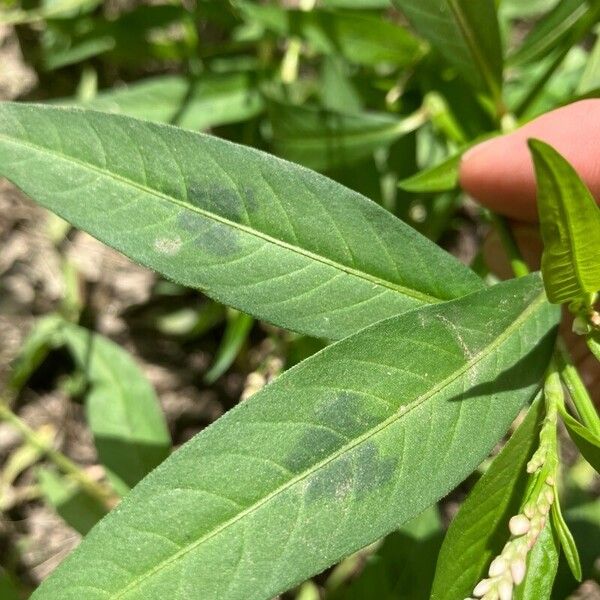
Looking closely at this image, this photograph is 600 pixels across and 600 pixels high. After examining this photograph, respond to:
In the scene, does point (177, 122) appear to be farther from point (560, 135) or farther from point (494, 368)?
point (494, 368)

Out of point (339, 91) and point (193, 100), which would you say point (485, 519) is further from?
point (193, 100)

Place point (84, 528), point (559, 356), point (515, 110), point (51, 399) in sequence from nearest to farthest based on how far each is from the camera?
point (559, 356) → point (515, 110) → point (84, 528) → point (51, 399)

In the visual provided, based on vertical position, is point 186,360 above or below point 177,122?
below

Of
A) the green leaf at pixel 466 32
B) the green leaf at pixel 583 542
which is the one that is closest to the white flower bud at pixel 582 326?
the green leaf at pixel 466 32

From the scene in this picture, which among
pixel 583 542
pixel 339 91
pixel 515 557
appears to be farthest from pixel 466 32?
pixel 583 542

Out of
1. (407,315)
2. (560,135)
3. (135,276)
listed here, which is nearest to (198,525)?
(407,315)
